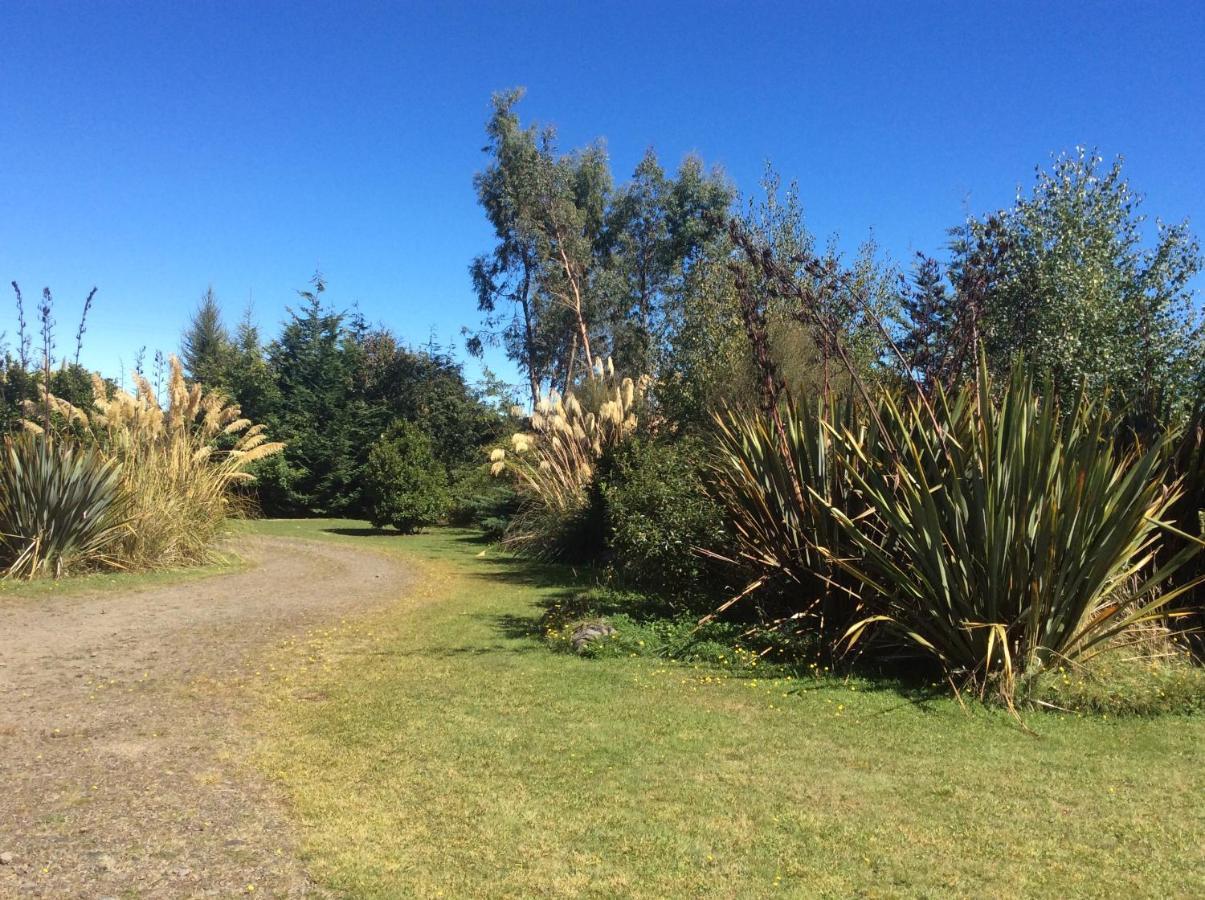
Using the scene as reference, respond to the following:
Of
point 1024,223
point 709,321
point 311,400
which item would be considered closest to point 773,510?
point 1024,223

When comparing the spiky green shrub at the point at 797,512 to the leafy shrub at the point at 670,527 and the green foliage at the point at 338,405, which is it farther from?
the green foliage at the point at 338,405

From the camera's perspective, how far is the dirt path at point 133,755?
3.45m

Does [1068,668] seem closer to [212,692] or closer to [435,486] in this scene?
[212,692]

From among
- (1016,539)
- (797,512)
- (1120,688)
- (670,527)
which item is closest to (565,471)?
(670,527)

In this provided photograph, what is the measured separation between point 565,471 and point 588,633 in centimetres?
888

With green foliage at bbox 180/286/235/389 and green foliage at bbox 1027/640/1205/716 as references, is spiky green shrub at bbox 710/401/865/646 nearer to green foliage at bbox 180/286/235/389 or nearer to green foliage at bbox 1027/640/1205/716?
green foliage at bbox 1027/640/1205/716

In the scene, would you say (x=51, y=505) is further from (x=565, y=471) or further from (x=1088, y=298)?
(x=1088, y=298)

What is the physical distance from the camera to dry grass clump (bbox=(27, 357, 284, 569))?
12789 millimetres

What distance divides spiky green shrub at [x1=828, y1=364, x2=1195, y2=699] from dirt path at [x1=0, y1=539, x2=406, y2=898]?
444cm

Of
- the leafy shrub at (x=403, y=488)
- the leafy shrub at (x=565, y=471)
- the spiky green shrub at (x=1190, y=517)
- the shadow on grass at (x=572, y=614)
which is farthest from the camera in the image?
the leafy shrub at (x=403, y=488)

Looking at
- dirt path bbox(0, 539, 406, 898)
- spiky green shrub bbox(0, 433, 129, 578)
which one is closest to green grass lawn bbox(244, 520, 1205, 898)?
dirt path bbox(0, 539, 406, 898)

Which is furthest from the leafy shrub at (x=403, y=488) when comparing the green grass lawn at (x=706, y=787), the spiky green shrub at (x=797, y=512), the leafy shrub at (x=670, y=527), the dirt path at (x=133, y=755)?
the green grass lawn at (x=706, y=787)

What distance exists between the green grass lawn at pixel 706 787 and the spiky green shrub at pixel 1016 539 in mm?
533

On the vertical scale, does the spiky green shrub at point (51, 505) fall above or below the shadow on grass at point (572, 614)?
above
